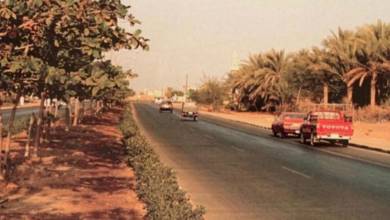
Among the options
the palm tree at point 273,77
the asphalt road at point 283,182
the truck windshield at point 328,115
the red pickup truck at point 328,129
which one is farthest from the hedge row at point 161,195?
the palm tree at point 273,77

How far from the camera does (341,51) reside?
2394 inches

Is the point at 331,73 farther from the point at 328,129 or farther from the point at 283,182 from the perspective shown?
the point at 283,182

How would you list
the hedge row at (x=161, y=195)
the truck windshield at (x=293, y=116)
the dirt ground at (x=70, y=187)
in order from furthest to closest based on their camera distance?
1. the truck windshield at (x=293, y=116)
2. the dirt ground at (x=70, y=187)
3. the hedge row at (x=161, y=195)

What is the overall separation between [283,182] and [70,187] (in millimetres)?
5412

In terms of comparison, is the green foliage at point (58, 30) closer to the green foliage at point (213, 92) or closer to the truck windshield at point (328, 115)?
the truck windshield at point (328, 115)

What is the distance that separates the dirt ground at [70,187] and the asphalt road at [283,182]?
1.54 meters

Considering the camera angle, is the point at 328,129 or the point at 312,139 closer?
the point at 328,129

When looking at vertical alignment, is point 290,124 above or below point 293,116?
below

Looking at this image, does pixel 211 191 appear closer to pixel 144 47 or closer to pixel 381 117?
pixel 144 47

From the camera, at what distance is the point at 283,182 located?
50.1 ft

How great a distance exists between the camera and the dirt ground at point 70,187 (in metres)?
9.77

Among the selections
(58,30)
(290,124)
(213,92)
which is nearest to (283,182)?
(58,30)

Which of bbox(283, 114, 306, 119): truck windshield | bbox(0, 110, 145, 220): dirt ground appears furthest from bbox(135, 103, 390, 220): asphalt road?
bbox(283, 114, 306, 119): truck windshield

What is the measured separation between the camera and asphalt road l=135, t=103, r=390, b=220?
36.3ft
